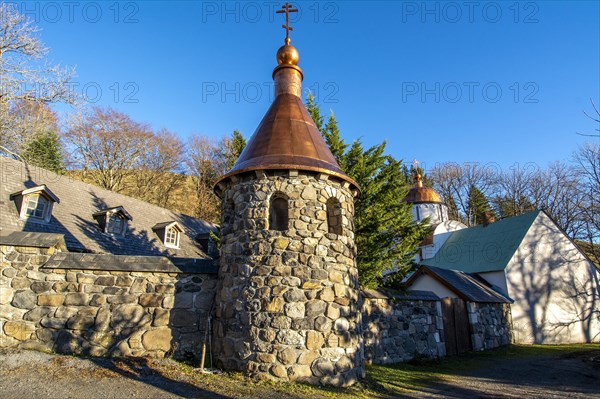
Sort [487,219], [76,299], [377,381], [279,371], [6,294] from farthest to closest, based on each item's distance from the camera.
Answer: [487,219]
[377,381]
[76,299]
[6,294]
[279,371]

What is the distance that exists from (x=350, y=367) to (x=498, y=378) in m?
4.80

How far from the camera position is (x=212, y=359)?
21.0ft

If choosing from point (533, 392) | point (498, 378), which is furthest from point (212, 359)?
point (498, 378)

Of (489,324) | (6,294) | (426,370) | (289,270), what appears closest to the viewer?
(289,270)

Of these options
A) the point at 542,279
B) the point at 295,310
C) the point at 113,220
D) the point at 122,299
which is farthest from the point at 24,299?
the point at 542,279

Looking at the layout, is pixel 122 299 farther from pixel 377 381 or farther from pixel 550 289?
pixel 550 289

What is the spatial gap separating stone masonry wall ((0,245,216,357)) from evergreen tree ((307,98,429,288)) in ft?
18.4

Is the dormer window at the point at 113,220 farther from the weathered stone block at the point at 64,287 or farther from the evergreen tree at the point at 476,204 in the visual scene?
the evergreen tree at the point at 476,204

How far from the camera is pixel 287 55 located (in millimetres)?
8648

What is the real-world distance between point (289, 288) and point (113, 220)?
429 inches

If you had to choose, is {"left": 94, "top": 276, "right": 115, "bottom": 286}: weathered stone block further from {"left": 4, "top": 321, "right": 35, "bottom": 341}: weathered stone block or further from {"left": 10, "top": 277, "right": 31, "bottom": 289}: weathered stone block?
{"left": 4, "top": 321, "right": 35, "bottom": 341}: weathered stone block

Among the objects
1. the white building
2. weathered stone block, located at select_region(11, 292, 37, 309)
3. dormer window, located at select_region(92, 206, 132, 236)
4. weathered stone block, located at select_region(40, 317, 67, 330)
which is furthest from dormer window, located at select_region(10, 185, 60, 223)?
the white building

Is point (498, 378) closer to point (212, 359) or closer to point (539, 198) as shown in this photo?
point (212, 359)

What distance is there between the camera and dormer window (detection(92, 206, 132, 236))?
46.3 ft
